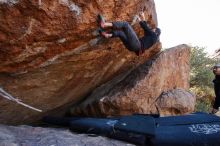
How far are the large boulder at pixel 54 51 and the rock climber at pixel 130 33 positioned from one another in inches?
7.3

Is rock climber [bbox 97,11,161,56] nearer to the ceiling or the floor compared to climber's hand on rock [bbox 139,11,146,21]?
nearer to the floor

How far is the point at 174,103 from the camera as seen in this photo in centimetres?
921

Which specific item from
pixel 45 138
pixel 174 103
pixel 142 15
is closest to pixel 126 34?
pixel 142 15

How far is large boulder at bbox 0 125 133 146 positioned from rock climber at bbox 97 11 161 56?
206cm

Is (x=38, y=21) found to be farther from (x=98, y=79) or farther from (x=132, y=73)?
(x=132, y=73)

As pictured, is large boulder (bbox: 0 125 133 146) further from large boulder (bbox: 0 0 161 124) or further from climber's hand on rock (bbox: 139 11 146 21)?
climber's hand on rock (bbox: 139 11 146 21)

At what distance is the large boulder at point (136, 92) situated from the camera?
27.5 feet

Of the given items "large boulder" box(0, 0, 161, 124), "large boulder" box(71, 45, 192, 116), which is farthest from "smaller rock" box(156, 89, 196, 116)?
"large boulder" box(0, 0, 161, 124)

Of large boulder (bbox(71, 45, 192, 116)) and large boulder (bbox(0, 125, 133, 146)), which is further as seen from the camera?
large boulder (bbox(71, 45, 192, 116))

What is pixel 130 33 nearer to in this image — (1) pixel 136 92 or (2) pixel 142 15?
(2) pixel 142 15

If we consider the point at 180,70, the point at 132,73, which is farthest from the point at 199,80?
the point at 132,73

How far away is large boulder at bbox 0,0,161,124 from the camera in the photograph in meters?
5.14

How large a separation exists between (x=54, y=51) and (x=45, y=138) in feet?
5.87

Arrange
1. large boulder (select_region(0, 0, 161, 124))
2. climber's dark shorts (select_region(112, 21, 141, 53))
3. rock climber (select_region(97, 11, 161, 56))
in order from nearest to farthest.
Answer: large boulder (select_region(0, 0, 161, 124))
rock climber (select_region(97, 11, 161, 56))
climber's dark shorts (select_region(112, 21, 141, 53))
